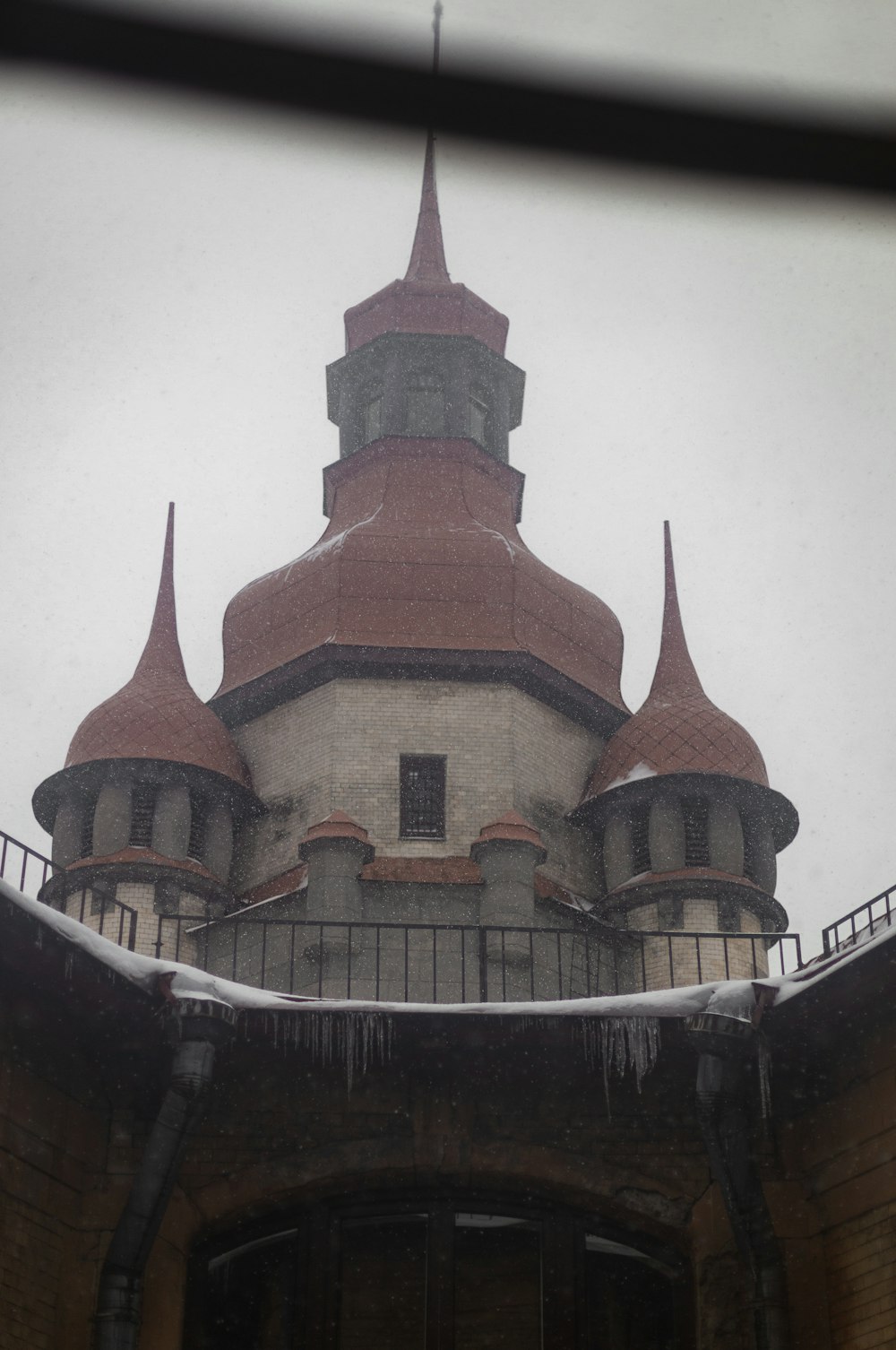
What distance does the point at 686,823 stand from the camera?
2175 cm

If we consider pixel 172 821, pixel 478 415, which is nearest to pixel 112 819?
pixel 172 821

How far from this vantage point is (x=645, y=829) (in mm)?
21609

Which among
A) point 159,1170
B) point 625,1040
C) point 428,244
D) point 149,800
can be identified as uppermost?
point 428,244

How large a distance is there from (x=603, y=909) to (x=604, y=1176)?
36.8 ft

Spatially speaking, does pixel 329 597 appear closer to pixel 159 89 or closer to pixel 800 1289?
pixel 800 1289

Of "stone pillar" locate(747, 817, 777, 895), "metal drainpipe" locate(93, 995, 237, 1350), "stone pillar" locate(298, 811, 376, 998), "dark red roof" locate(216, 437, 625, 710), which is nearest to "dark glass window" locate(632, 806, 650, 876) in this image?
"stone pillar" locate(747, 817, 777, 895)

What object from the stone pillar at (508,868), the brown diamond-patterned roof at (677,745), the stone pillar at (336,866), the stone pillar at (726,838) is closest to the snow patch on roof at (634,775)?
the brown diamond-patterned roof at (677,745)

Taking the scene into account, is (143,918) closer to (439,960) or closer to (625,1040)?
(439,960)

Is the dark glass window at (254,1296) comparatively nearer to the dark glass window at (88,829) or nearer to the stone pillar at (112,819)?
the stone pillar at (112,819)

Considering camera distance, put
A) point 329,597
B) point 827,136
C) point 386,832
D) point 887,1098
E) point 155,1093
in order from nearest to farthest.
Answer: point 827,136 → point 887,1098 → point 155,1093 → point 386,832 → point 329,597

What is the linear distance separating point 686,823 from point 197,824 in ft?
20.9

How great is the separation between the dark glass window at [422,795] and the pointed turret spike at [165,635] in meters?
4.71

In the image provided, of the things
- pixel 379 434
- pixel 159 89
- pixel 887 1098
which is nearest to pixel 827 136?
pixel 159 89

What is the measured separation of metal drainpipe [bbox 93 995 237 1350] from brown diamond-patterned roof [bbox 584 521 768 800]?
1271cm
